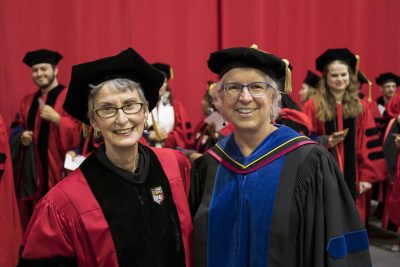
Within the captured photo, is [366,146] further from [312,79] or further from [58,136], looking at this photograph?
[58,136]

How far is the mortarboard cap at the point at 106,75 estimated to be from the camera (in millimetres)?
1814

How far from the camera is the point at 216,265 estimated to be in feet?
6.55

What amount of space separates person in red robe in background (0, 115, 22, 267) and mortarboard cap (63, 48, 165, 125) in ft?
7.61

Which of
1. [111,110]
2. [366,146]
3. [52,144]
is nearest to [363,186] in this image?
[366,146]

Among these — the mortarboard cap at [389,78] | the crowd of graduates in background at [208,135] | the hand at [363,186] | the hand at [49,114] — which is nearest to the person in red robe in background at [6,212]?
the crowd of graduates in background at [208,135]

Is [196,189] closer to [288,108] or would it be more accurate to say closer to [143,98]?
[143,98]

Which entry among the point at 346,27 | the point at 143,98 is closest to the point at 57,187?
the point at 143,98

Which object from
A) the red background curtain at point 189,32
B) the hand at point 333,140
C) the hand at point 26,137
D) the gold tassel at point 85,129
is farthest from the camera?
the red background curtain at point 189,32

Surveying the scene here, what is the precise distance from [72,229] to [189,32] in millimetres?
4954

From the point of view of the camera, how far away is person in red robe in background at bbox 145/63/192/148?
4.94 metres

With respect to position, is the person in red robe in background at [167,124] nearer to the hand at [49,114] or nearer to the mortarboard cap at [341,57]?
the hand at [49,114]

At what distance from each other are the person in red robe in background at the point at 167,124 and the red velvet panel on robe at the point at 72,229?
3062 millimetres

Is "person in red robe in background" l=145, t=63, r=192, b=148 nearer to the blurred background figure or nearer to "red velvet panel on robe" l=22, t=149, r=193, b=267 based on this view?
the blurred background figure

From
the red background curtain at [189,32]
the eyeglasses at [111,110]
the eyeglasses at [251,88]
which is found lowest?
the eyeglasses at [111,110]
